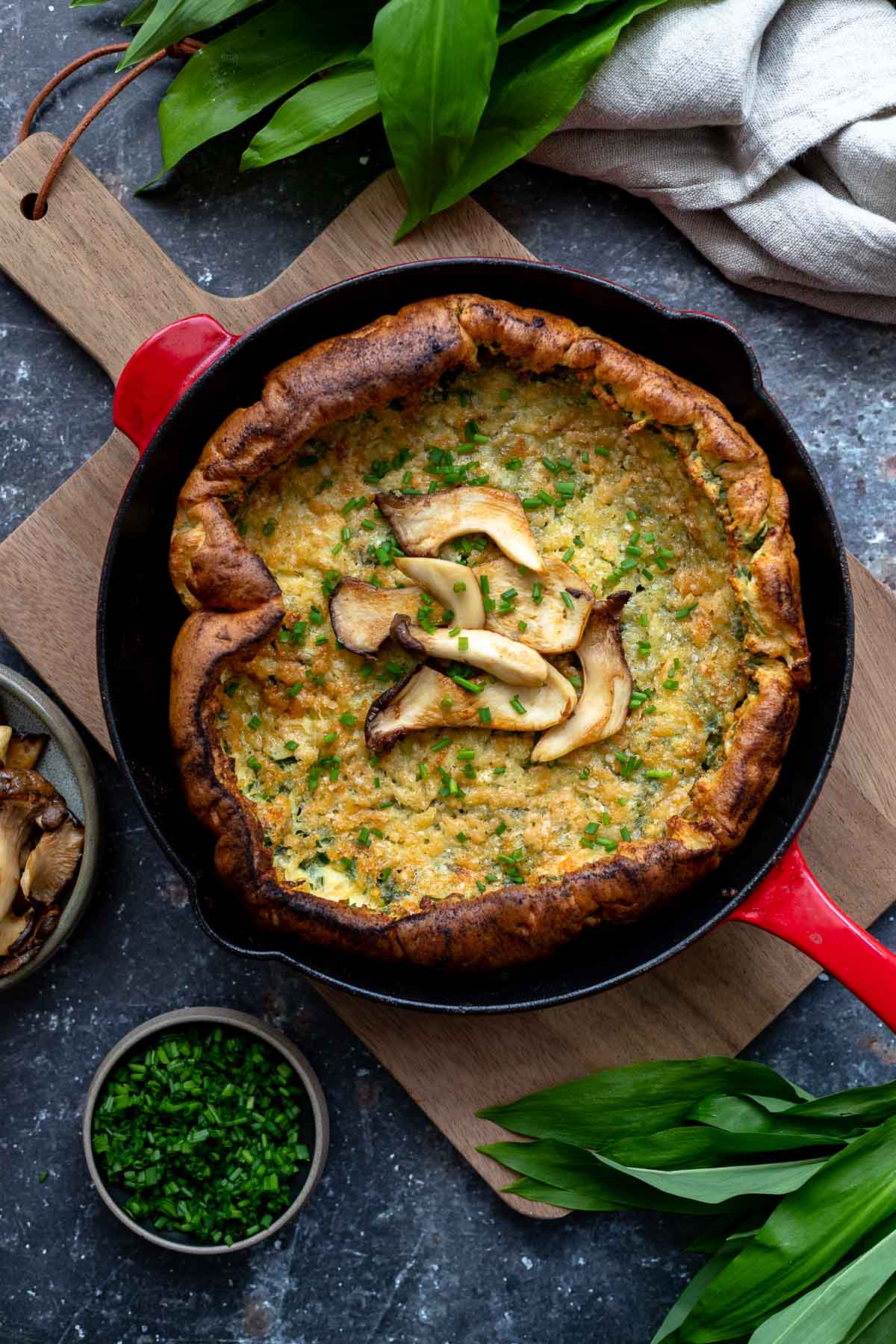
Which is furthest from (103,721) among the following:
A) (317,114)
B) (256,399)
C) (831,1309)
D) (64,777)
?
(831,1309)

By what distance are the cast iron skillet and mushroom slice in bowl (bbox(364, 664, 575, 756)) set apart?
61cm

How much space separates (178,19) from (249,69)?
21cm

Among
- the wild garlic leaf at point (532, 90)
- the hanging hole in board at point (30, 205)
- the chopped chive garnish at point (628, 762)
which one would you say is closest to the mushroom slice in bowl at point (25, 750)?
the hanging hole in board at point (30, 205)

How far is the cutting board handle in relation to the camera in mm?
3197

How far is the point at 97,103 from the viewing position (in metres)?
3.32

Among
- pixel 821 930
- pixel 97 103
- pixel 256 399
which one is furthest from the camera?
pixel 97 103

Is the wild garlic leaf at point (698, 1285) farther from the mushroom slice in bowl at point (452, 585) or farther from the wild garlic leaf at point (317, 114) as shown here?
the wild garlic leaf at point (317, 114)

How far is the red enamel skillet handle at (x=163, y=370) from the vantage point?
2908 mm

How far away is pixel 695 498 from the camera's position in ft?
9.59

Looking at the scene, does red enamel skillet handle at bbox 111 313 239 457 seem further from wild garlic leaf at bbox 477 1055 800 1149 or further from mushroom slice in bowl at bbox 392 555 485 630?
wild garlic leaf at bbox 477 1055 800 1149

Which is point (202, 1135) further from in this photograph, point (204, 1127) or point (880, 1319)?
point (880, 1319)

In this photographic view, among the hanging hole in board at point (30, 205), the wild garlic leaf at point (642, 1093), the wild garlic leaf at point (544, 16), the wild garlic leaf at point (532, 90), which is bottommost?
the wild garlic leaf at point (642, 1093)

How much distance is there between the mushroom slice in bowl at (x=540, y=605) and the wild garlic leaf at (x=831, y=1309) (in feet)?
5.54

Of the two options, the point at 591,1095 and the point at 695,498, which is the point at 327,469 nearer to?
the point at 695,498
